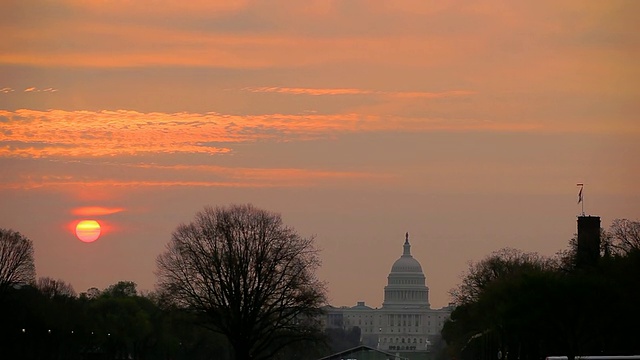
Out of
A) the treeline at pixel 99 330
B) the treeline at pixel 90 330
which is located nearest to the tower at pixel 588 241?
the treeline at pixel 99 330

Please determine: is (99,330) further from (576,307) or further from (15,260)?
(576,307)

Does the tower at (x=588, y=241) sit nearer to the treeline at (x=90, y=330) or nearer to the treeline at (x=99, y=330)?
the treeline at (x=99, y=330)

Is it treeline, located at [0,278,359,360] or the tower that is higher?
the tower

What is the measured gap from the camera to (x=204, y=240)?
378ft

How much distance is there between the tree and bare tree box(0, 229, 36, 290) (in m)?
25.5

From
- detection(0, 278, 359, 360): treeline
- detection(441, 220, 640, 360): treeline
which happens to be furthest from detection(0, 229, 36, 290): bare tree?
detection(441, 220, 640, 360): treeline

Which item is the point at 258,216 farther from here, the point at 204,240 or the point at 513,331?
the point at 513,331

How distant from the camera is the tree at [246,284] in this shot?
11188 centimetres

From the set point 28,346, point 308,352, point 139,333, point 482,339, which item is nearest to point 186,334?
point 308,352

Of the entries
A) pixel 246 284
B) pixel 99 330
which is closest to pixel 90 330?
pixel 99 330

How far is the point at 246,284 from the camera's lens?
11400 cm

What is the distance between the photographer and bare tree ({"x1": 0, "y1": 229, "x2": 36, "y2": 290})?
13585 cm

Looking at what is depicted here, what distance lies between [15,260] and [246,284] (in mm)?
30261

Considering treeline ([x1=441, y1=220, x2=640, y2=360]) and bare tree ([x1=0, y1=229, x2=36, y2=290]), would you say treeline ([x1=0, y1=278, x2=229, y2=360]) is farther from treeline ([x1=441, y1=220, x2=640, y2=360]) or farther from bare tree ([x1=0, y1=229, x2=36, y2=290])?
treeline ([x1=441, y1=220, x2=640, y2=360])
